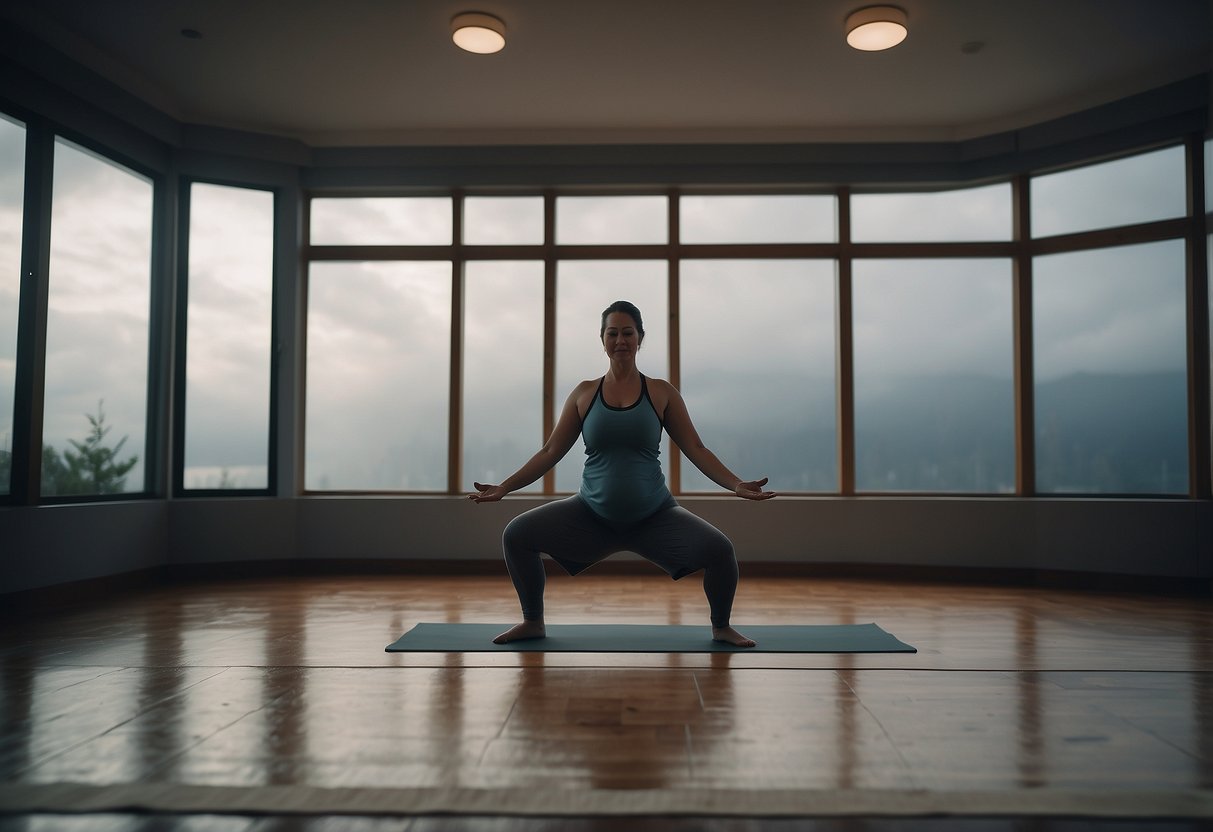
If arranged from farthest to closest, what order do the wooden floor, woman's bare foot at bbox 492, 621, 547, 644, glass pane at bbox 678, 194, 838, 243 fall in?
glass pane at bbox 678, 194, 838, 243 → woman's bare foot at bbox 492, 621, 547, 644 → the wooden floor

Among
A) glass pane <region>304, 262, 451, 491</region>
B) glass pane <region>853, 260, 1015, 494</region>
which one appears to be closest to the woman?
glass pane <region>304, 262, 451, 491</region>

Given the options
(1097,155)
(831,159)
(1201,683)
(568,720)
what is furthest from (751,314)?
(568,720)

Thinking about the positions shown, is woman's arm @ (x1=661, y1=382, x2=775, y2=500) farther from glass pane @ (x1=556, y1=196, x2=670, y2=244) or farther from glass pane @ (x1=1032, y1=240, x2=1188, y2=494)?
glass pane @ (x1=1032, y1=240, x2=1188, y2=494)

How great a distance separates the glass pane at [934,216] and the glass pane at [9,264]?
484cm

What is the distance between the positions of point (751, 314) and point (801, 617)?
2.56m

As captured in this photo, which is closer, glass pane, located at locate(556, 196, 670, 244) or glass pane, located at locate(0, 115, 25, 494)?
glass pane, located at locate(0, 115, 25, 494)

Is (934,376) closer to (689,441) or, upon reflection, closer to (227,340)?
(689,441)

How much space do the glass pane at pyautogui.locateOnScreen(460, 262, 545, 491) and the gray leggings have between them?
2.66m

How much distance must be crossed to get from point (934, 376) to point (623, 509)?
340 centimetres

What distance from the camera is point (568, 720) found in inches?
81.4

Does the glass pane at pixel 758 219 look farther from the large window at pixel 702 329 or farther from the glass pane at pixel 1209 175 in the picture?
the glass pane at pixel 1209 175

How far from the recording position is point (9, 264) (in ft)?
13.1

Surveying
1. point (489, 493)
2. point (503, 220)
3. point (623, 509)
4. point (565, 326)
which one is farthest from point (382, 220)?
point (623, 509)

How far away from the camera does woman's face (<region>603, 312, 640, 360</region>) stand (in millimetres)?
3133
